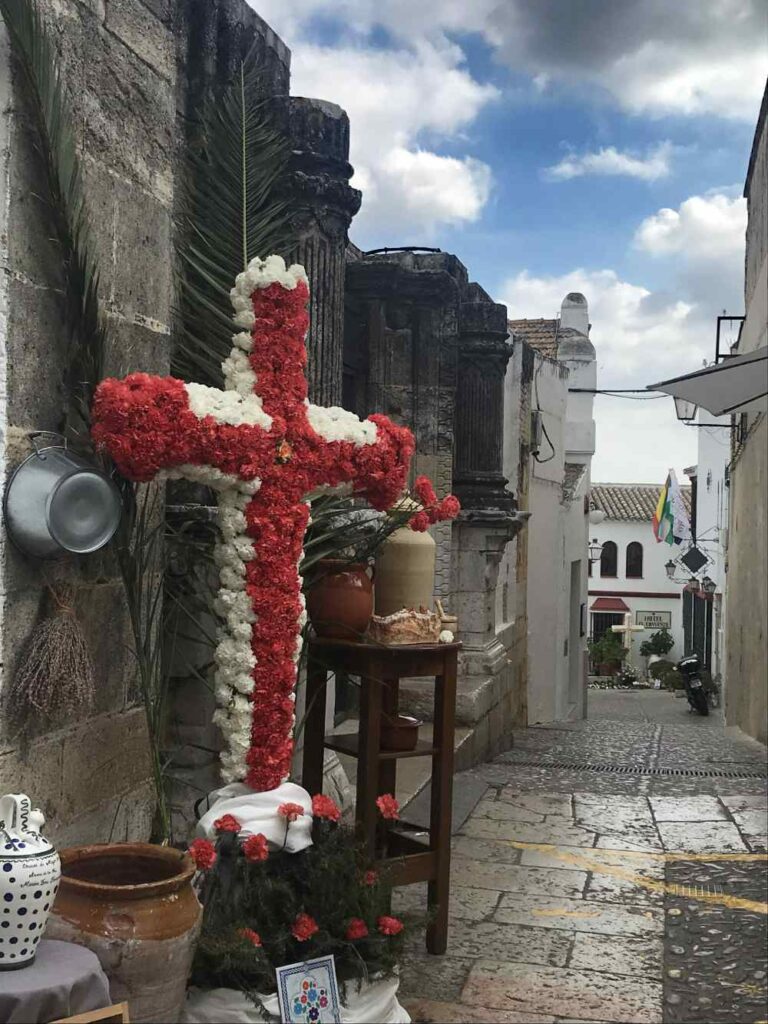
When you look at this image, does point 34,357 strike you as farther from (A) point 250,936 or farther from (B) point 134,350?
(A) point 250,936

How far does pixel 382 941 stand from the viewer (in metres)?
3.45

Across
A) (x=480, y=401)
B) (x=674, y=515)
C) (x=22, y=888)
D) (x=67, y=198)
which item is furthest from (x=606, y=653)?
(x=22, y=888)

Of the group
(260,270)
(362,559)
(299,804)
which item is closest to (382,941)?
(299,804)

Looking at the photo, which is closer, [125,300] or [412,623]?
[125,300]

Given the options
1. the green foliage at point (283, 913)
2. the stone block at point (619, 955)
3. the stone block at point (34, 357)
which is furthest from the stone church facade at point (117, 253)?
the stone block at point (619, 955)

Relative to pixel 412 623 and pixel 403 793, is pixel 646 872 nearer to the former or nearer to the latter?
pixel 403 793

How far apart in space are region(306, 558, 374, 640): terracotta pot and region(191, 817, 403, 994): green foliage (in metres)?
0.78

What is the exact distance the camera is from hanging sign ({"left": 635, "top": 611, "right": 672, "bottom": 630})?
4019 centimetres

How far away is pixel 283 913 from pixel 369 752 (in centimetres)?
80

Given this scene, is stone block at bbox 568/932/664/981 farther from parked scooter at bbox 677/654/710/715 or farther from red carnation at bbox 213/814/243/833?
parked scooter at bbox 677/654/710/715

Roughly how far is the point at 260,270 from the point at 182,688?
1704 millimetres

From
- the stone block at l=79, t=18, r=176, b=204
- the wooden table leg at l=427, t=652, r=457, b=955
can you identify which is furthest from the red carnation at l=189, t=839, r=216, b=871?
the stone block at l=79, t=18, r=176, b=204

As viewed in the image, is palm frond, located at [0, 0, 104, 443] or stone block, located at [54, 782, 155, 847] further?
stone block, located at [54, 782, 155, 847]

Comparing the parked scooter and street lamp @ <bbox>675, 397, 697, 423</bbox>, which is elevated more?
street lamp @ <bbox>675, 397, 697, 423</bbox>
